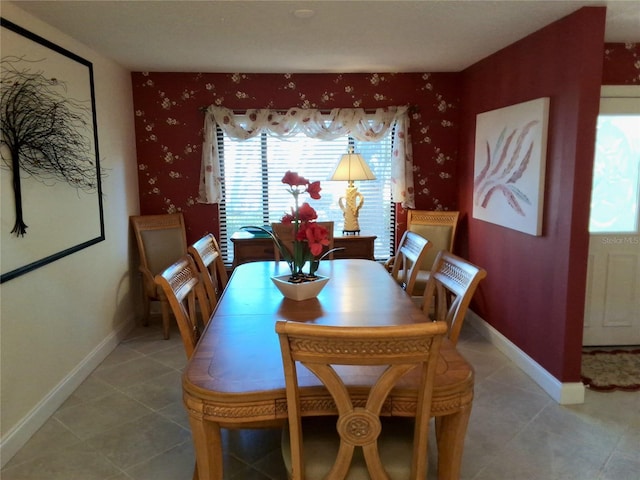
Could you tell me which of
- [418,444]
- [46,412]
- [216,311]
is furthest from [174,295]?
[46,412]

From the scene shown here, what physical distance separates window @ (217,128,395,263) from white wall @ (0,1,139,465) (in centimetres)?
88

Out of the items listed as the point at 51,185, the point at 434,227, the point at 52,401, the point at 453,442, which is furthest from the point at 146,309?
the point at 453,442

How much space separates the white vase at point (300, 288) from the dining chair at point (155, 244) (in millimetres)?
1974

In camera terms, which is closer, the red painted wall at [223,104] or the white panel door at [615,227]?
the white panel door at [615,227]

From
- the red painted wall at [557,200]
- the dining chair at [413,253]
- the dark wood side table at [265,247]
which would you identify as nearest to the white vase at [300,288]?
the dining chair at [413,253]

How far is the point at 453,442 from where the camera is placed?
1493 millimetres

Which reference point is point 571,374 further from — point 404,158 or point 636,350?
point 404,158

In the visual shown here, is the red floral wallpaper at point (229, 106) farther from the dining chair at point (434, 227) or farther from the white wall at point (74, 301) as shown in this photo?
the dining chair at point (434, 227)

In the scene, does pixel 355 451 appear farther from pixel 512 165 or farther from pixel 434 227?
pixel 434 227

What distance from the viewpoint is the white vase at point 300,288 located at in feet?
7.39

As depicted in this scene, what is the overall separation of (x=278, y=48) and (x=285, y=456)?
275 centimetres

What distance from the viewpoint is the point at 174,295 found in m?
1.81

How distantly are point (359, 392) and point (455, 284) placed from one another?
2.49 ft

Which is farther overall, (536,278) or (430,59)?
(430,59)
